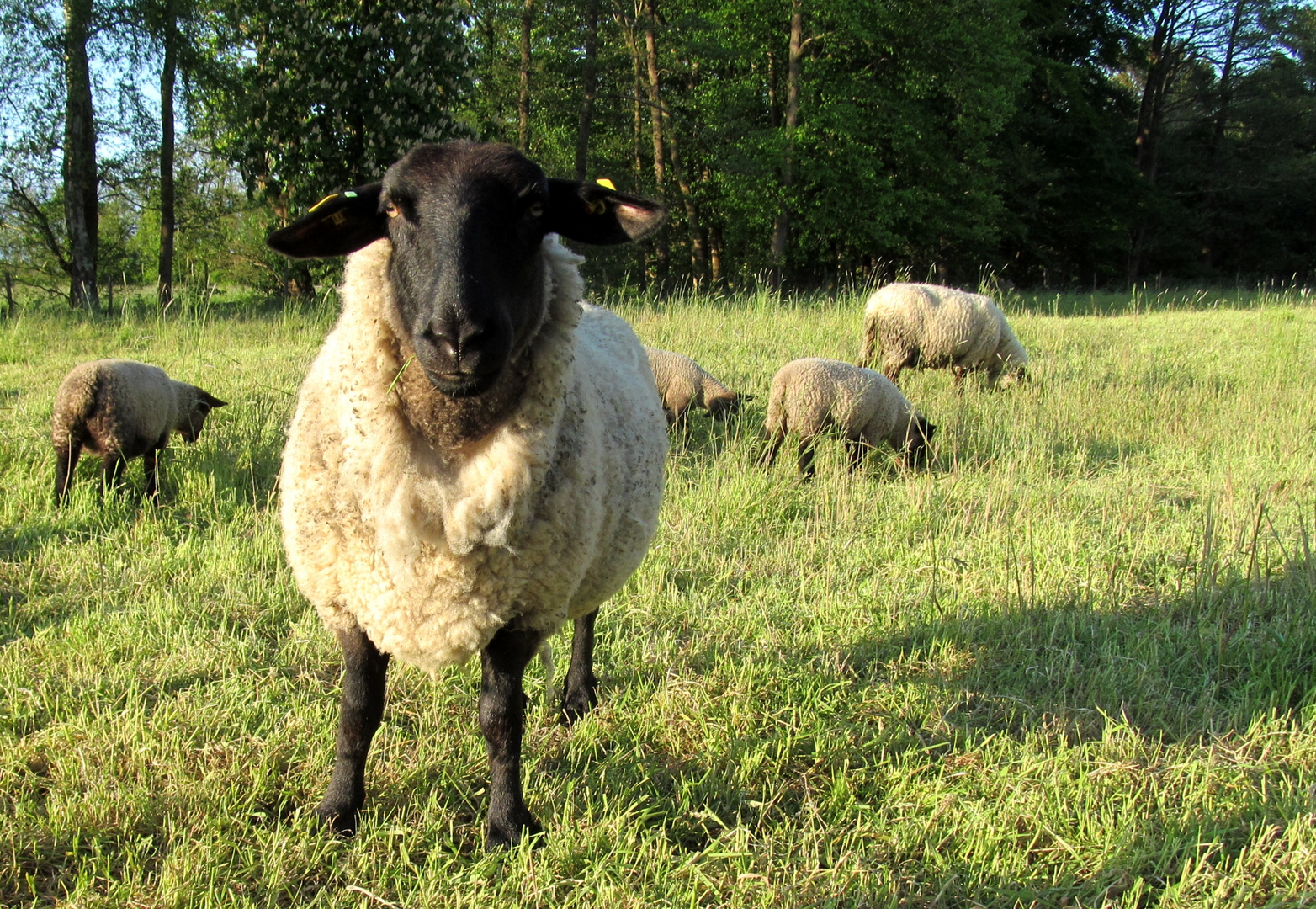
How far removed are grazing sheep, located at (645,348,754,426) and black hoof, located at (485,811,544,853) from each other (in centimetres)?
539

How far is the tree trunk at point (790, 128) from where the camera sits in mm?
22609

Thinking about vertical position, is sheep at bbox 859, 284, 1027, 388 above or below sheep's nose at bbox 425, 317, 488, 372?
above

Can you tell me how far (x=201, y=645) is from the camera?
335 cm

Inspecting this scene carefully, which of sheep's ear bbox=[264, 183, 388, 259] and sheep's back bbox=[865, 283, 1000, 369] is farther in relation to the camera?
sheep's back bbox=[865, 283, 1000, 369]

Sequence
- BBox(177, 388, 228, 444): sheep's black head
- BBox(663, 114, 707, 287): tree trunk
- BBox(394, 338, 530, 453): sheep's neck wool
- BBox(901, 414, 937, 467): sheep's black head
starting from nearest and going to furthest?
BBox(394, 338, 530, 453): sheep's neck wool
BBox(177, 388, 228, 444): sheep's black head
BBox(901, 414, 937, 467): sheep's black head
BBox(663, 114, 707, 287): tree trunk

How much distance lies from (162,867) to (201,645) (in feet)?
4.19

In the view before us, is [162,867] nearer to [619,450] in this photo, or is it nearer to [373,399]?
[373,399]

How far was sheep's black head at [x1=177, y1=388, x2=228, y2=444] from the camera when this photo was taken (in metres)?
5.88

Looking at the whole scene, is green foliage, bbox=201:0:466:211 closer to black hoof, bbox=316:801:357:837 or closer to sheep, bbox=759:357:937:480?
sheep, bbox=759:357:937:480

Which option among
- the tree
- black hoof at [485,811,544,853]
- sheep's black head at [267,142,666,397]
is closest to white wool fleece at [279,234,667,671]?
sheep's black head at [267,142,666,397]

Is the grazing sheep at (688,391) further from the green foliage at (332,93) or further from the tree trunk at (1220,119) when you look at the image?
the tree trunk at (1220,119)

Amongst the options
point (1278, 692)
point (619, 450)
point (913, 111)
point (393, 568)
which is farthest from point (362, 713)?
point (913, 111)

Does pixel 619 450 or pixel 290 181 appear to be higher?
pixel 290 181

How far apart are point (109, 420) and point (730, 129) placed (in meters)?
22.2
